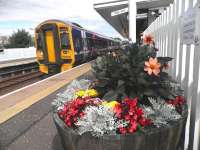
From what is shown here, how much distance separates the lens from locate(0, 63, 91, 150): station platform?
346cm

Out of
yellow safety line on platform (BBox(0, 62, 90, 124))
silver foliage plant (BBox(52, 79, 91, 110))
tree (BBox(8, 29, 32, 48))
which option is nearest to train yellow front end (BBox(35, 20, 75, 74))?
yellow safety line on platform (BBox(0, 62, 90, 124))

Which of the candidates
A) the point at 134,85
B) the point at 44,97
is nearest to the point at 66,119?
the point at 134,85

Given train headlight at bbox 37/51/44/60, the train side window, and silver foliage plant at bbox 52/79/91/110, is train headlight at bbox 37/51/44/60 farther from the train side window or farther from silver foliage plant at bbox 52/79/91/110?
silver foliage plant at bbox 52/79/91/110

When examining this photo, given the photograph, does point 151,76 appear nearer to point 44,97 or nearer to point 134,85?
point 134,85

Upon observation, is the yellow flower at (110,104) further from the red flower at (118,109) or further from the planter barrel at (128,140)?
the planter barrel at (128,140)

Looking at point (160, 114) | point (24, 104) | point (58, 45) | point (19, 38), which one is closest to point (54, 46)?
point (58, 45)

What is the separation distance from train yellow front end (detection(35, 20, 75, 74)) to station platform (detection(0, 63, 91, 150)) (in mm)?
8540

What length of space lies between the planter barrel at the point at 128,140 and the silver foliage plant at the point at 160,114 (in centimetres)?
5

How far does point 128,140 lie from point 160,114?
47cm

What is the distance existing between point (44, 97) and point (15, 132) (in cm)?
215

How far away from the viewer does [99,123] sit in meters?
2.33

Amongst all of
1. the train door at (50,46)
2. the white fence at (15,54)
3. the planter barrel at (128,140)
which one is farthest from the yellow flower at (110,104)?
the white fence at (15,54)

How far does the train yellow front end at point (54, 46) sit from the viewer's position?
48.2 ft

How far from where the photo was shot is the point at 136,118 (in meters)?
2.35
